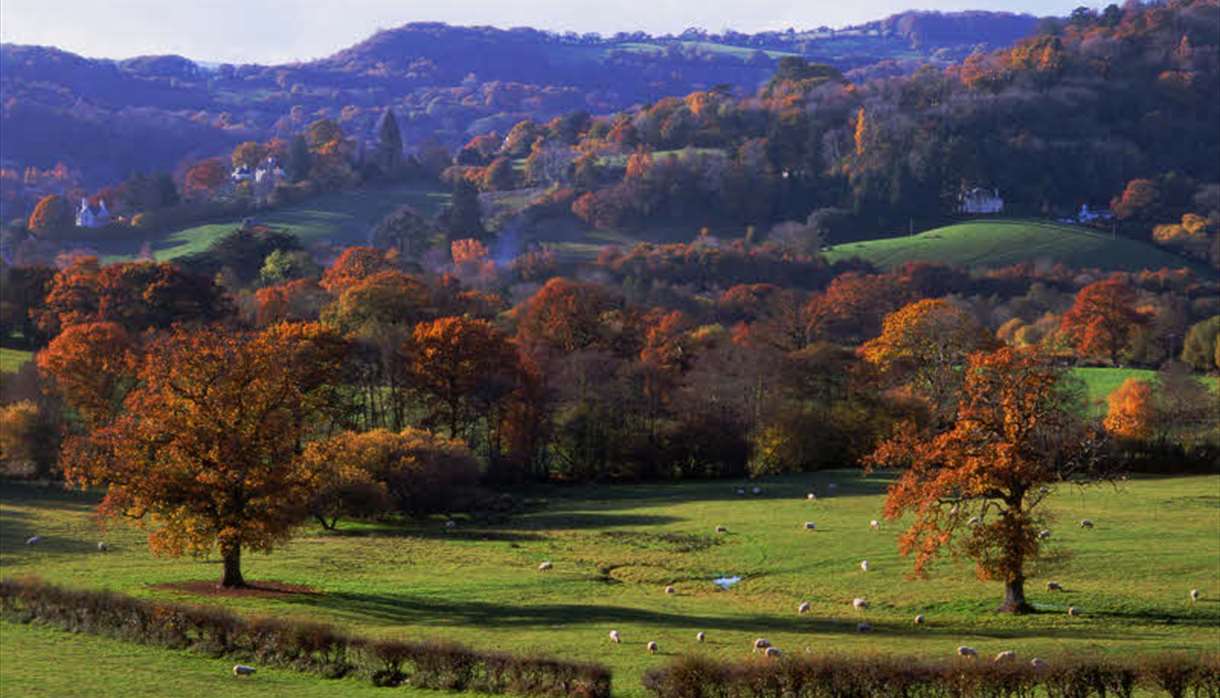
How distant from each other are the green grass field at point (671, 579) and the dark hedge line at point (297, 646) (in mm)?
864

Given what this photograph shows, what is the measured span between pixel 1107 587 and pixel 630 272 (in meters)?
128

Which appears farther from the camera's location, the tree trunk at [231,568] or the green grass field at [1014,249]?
the green grass field at [1014,249]

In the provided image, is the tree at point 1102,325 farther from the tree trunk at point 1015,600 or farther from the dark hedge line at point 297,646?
the dark hedge line at point 297,646

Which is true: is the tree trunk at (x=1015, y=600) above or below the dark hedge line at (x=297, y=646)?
below

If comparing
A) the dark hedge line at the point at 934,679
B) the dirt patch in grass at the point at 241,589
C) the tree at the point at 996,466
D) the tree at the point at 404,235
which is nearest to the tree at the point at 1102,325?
the tree at the point at 996,466

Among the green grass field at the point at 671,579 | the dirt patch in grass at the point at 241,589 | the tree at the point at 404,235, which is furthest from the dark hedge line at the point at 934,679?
the tree at the point at 404,235


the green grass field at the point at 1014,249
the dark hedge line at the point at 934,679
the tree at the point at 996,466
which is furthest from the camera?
the green grass field at the point at 1014,249

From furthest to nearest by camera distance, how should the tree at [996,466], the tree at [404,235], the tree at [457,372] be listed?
the tree at [404,235] < the tree at [457,372] < the tree at [996,466]

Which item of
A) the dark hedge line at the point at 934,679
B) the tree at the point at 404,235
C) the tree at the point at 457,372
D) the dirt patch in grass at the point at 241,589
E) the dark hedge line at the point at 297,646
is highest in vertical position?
the dark hedge line at the point at 934,679

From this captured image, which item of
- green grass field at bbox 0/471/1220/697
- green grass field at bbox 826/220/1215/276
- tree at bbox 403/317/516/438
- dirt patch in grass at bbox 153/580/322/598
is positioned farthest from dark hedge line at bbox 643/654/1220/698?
green grass field at bbox 826/220/1215/276

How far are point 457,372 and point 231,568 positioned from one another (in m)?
39.5

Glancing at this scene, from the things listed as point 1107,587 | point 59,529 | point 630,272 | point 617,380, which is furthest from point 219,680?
point 630,272

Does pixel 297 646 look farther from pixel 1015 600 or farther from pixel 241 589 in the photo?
pixel 1015 600

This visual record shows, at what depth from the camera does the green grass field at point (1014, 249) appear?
180m
